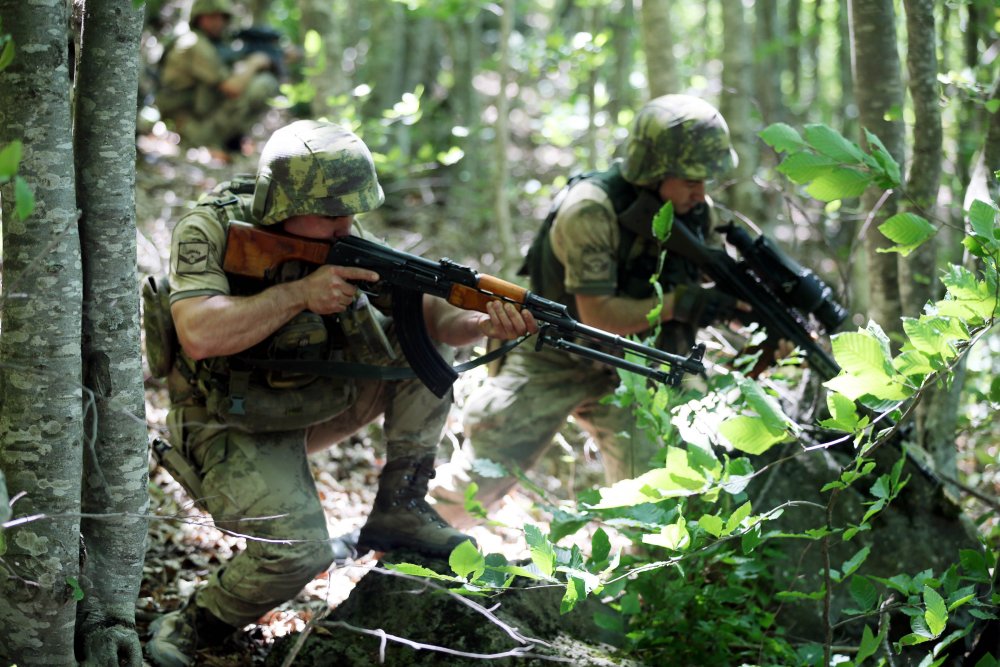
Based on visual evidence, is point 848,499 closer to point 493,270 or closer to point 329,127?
point 329,127

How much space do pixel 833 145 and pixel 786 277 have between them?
6.01ft

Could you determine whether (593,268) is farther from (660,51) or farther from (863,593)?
(660,51)

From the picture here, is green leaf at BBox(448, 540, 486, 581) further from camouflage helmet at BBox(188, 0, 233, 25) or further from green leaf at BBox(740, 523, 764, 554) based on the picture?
camouflage helmet at BBox(188, 0, 233, 25)

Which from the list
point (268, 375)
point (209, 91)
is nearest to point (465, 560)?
point (268, 375)

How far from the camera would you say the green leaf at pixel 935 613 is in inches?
106

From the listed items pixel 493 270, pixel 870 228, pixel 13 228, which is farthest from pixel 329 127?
pixel 493 270

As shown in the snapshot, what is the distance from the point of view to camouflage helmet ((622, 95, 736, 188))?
4496 millimetres

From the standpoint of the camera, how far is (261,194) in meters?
3.59

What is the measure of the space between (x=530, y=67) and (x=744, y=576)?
5.04 meters

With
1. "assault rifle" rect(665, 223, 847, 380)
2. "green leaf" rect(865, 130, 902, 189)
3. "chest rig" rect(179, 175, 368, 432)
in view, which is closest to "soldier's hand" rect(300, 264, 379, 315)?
"chest rig" rect(179, 175, 368, 432)

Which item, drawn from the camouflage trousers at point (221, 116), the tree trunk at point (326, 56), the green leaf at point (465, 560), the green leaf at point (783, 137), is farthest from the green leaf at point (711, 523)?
the camouflage trousers at point (221, 116)

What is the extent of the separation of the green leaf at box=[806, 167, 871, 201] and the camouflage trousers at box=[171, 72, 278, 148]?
32.3ft

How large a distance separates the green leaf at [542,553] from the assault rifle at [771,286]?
7.25 ft

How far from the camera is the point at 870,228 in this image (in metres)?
5.03
